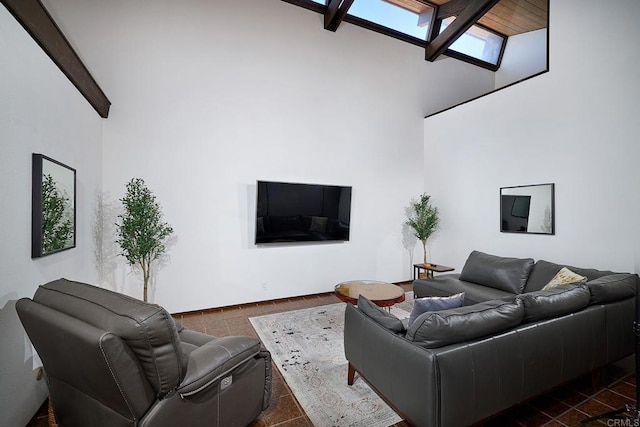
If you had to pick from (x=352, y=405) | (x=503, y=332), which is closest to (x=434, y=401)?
(x=503, y=332)

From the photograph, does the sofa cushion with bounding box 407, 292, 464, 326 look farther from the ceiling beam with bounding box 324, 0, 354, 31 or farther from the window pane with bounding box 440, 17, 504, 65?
the window pane with bounding box 440, 17, 504, 65

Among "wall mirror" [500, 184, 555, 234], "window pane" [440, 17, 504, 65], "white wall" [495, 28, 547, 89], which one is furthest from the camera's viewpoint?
"window pane" [440, 17, 504, 65]

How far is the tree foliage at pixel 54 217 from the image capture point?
2213mm

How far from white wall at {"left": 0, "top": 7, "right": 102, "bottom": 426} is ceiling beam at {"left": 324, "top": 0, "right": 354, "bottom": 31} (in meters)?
3.88

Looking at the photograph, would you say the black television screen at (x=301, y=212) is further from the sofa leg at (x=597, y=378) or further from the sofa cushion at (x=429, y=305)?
the sofa leg at (x=597, y=378)

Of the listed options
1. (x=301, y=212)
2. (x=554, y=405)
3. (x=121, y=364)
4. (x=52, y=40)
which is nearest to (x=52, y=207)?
(x=52, y=40)

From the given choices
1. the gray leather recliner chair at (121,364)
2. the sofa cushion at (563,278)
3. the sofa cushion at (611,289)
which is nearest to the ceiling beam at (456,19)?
the sofa cushion at (563,278)

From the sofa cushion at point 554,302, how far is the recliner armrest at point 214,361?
1.81 m

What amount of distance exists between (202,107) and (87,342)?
12.1 ft

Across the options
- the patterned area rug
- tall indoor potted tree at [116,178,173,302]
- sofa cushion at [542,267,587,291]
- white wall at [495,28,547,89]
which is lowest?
the patterned area rug

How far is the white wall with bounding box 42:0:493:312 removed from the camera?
151 inches

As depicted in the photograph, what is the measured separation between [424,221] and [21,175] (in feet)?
17.2

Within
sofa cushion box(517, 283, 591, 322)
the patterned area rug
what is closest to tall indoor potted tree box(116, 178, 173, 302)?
the patterned area rug
